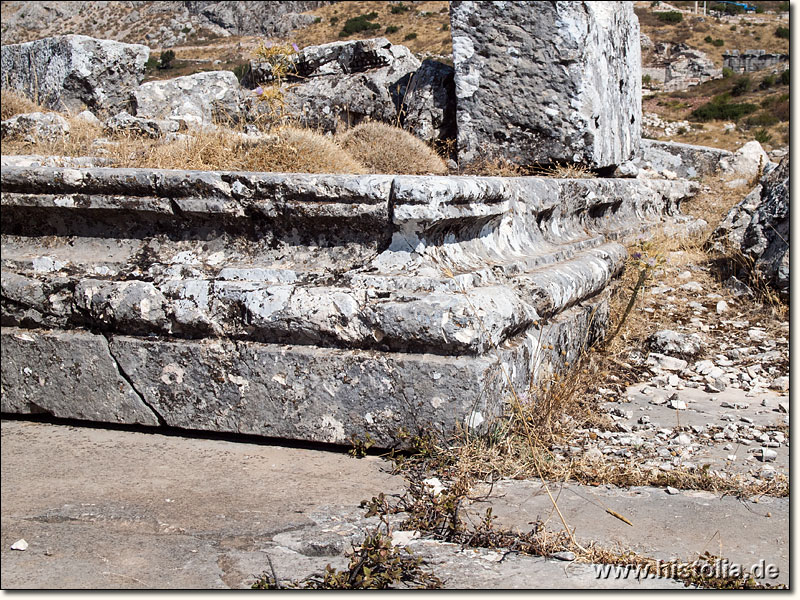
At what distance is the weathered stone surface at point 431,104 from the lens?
17.2 ft

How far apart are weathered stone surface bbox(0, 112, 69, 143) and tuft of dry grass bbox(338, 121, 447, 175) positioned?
6.49ft

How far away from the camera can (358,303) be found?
2711 mm

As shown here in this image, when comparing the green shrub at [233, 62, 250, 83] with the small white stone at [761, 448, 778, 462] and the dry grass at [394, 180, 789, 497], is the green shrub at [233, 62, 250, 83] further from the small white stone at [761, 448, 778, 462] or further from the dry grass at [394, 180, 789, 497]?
the small white stone at [761, 448, 778, 462]

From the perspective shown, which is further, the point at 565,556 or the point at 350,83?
the point at 350,83

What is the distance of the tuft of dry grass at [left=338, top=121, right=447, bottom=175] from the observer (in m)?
4.34

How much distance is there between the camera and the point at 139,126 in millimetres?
4941

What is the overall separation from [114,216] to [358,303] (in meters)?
1.27

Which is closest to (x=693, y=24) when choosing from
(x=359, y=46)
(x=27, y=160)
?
(x=359, y=46)

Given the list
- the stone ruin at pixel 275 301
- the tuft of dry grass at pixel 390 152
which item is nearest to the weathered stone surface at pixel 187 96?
the tuft of dry grass at pixel 390 152

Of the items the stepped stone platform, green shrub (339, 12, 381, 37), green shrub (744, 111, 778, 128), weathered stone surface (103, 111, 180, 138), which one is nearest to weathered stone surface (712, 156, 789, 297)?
the stepped stone platform

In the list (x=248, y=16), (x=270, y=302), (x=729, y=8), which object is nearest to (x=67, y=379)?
(x=270, y=302)

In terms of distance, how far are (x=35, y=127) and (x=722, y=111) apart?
84.0 ft

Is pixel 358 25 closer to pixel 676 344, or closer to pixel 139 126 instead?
pixel 139 126

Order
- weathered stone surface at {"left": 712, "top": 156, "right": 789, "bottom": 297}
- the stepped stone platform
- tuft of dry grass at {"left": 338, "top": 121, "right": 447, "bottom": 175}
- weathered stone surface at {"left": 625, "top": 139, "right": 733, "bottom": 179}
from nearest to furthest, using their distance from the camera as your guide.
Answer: the stepped stone platform → tuft of dry grass at {"left": 338, "top": 121, "right": 447, "bottom": 175} → weathered stone surface at {"left": 712, "top": 156, "right": 789, "bottom": 297} → weathered stone surface at {"left": 625, "top": 139, "right": 733, "bottom": 179}
